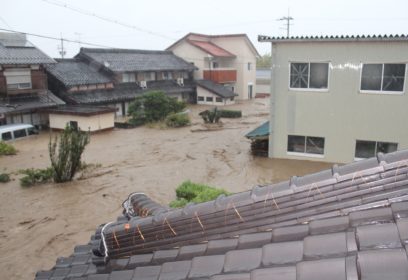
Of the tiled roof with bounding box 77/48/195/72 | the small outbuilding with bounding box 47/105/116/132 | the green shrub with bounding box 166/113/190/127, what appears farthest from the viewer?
the tiled roof with bounding box 77/48/195/72

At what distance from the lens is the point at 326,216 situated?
267 centimetres

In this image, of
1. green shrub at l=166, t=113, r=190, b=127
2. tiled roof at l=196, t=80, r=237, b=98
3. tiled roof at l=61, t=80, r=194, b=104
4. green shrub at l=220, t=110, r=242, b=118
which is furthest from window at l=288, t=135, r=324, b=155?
tiled roof at l=196, t=80, r=237, b=98

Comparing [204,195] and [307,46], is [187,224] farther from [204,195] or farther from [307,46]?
[307,46]

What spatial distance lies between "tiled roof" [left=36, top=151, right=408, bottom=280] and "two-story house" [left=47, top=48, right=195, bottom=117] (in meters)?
26.1

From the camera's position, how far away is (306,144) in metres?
16.5

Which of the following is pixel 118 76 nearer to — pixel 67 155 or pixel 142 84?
pixel 142 84

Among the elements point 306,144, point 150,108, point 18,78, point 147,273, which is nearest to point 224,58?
point 150,108

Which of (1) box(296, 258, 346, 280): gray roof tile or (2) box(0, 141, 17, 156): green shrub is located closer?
(1) box(296, 258, 346, 280): gray roof tile

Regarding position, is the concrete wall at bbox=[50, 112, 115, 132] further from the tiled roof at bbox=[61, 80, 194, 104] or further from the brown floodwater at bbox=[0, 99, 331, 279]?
the tiled roof at bbox=[61, 80, 194, 104]

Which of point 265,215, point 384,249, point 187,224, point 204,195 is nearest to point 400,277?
point 384,249

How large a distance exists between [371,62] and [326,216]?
45.3 feet

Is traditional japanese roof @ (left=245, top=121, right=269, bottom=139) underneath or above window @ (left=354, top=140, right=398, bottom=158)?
above

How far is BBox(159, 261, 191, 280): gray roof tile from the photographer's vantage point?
8.46 feet

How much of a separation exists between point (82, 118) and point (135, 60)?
496 inches
